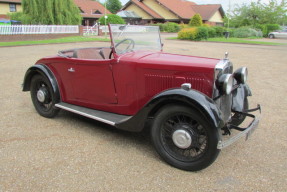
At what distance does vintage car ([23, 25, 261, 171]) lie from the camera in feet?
9.05

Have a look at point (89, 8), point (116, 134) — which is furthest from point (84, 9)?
point (116, 134)

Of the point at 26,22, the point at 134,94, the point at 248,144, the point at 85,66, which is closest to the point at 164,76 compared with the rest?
the point at 134,94

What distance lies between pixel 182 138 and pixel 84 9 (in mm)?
44666

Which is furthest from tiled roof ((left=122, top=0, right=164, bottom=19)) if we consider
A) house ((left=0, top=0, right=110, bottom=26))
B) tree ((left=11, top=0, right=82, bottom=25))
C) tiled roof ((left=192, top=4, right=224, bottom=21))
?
tree ((left=11, top=0, right=82, bottom=25))

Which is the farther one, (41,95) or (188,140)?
(41,95)

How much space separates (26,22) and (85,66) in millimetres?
23385

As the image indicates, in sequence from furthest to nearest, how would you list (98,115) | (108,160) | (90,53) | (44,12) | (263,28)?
1. (263,28)
2. (44,12)
3. (90,53)
4. (98,115)
5. (108,160)

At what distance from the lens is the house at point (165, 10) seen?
1786 inches

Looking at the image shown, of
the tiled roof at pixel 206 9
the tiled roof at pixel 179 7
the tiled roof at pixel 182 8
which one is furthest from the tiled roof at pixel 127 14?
the tiled roof at pixel 206 9

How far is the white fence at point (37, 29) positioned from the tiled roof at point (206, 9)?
30241 millimetres

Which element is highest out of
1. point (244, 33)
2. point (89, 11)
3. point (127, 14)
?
point (89, 11)

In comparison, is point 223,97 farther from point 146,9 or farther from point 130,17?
point 146,9

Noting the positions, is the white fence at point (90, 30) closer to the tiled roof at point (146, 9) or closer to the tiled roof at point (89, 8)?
the tiled roof at point (89, 8)

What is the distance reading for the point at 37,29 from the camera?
22.4m
